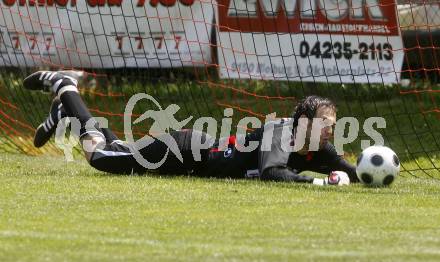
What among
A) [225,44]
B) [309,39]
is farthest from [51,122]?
[309,39]

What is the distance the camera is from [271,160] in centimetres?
903

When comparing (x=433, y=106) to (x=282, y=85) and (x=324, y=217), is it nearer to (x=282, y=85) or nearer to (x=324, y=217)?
(x=282, y=85)

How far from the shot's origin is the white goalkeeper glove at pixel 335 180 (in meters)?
9.02

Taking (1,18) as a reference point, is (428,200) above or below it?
below

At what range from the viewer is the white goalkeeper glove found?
9023 mm

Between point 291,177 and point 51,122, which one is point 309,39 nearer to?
point 51,122

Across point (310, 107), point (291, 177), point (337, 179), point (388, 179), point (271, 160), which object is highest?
point (310, 107)

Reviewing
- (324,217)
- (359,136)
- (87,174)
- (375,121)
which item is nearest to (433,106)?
(375,121)

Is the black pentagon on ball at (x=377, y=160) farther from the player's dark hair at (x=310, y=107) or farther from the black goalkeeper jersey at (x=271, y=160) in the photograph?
the player's dark hair at (x=310, y=107)

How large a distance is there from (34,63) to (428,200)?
8.27m

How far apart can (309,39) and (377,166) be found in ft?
18.9

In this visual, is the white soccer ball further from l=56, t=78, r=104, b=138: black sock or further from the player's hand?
l=56, t=78, r=104, b=138: black sock

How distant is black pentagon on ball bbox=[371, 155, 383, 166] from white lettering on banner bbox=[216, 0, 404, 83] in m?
5.24

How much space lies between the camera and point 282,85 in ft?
54.0
